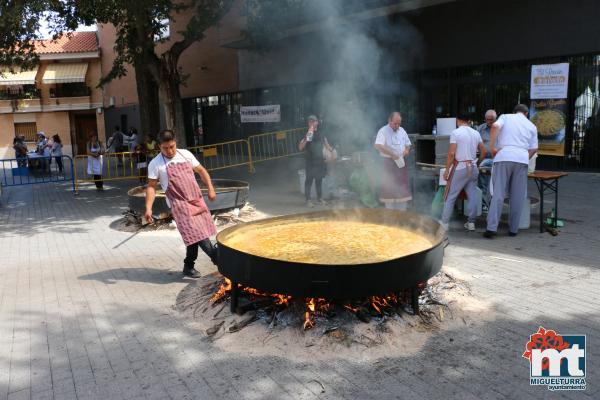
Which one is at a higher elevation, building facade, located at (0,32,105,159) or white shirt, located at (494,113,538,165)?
building facade, located at (0,32,105,159)

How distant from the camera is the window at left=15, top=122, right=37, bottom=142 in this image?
37.2 m

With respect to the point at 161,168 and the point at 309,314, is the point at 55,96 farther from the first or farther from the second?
the point at 309,314

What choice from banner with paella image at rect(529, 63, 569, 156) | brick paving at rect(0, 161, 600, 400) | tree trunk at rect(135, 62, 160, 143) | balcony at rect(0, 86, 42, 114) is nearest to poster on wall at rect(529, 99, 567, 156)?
banner with paella image at rect(529, 63, 569, 156)

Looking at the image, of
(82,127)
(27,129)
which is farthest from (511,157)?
(27,129)

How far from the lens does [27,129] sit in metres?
Result: 37.3

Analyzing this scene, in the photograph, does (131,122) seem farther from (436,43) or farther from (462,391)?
(462,391)

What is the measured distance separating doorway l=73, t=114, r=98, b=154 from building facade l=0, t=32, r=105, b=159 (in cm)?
85

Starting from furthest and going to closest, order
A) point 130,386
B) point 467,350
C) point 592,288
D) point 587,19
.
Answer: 1. point 587,19
2. point 592,288
3. point 467,350
4. point 130,386

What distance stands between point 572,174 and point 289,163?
956 cm

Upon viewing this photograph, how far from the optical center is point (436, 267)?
4.28 meters

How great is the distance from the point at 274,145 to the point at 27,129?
2651cm

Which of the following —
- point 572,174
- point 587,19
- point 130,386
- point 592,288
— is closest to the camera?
point 130,386

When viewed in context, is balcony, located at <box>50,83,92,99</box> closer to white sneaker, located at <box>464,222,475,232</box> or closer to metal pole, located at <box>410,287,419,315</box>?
white sneaker, located at <box>464,222,475,232</box>

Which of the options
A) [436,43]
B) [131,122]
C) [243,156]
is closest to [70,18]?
[243,156]
